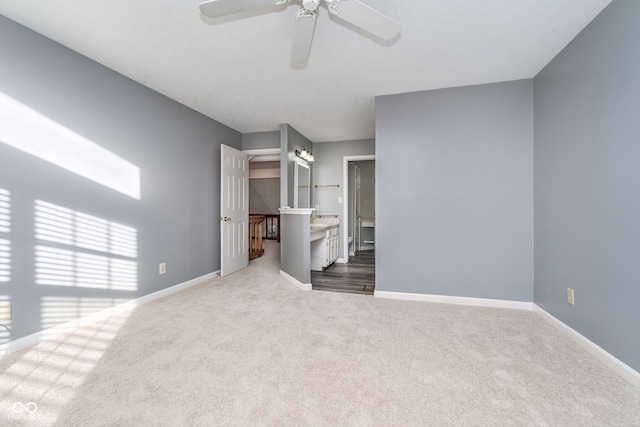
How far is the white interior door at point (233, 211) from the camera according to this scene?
4.20m

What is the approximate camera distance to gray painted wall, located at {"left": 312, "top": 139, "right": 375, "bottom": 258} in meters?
5.39

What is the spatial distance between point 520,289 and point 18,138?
4.67m

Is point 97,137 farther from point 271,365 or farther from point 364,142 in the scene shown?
point 364,142

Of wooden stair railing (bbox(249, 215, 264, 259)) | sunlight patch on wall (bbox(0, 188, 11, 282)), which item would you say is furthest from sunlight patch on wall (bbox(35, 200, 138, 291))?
wooden stair railing (bbox(249, 215, 264, 259))

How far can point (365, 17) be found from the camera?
1627mm

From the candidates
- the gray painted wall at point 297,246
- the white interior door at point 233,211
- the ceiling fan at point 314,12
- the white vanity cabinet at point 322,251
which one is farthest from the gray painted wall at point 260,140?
the ceiling fan at point 314,12

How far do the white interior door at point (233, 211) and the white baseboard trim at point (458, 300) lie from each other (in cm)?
238

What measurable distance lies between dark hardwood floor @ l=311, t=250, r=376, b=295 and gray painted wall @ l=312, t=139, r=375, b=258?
1.66 ft

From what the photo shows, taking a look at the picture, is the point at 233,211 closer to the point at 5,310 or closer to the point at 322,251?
the point at 322,251

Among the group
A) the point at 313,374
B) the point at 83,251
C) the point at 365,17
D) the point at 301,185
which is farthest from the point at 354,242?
the point at 365,17

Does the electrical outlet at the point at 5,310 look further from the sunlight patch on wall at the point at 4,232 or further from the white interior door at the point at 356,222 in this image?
the white interior door at the point at 356,222

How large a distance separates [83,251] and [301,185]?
3.14 m

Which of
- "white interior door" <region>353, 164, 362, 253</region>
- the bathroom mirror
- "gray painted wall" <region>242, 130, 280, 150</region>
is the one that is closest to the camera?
the bathroom mirror

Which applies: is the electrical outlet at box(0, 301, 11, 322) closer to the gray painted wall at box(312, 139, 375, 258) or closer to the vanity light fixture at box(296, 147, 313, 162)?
the vanity light fixture at box(296, 147, 313, 162)
